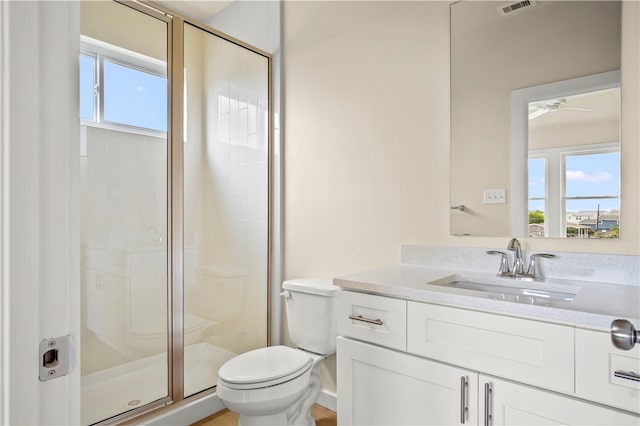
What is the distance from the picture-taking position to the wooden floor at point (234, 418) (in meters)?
2.06

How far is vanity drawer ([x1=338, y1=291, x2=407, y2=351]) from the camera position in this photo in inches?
54.2

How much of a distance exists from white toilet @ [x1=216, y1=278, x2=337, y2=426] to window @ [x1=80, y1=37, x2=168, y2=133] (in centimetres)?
115

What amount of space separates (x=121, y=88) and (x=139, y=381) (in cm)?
146

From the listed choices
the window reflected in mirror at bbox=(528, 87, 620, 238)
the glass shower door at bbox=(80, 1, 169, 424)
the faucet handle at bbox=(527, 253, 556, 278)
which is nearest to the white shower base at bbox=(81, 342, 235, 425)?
the glass shower door at bbox=(80, 1, 169, 424)

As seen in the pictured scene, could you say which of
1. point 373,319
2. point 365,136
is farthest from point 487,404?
point 365,136

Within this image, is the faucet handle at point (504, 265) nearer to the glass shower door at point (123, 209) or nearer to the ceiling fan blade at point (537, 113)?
the ceiling fan blade at point (537, 113)

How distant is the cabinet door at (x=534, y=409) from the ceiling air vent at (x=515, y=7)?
57.4 inches

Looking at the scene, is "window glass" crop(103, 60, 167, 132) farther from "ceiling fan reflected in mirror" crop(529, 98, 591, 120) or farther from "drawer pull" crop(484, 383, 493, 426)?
"drawer pull" crop(484, 383, 493, 426)

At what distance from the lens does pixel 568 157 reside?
1525 mm

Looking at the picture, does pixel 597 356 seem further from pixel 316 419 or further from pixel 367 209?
pixel 316 419

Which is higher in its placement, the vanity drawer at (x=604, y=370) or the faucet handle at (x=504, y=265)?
the faucet handle at (x=504, y=265)

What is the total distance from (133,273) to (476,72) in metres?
1.90

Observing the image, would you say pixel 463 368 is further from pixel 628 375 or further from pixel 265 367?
pixel 265 367

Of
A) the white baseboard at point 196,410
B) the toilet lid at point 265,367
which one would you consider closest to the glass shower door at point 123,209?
the white baseboard at point 196,410
